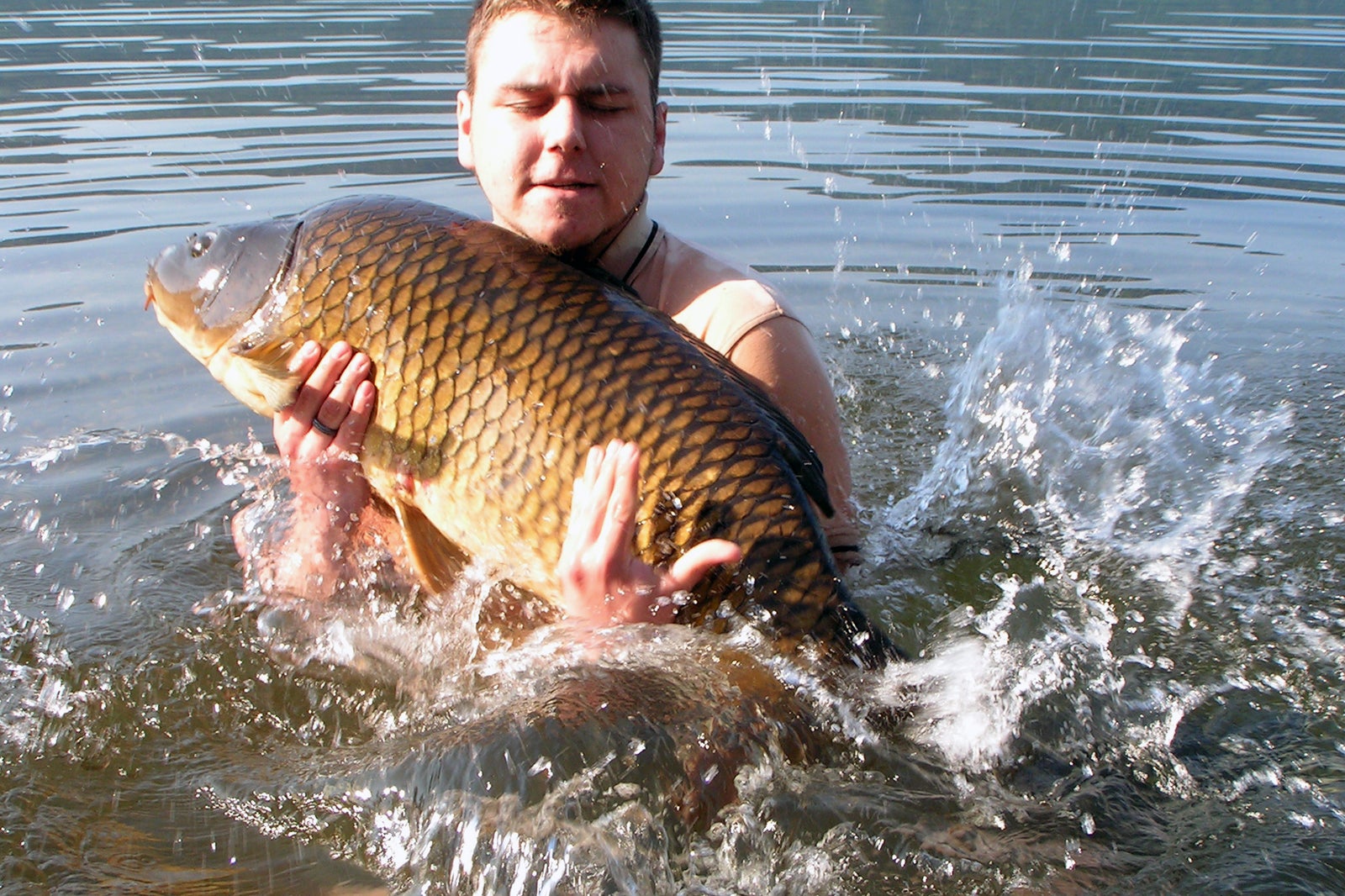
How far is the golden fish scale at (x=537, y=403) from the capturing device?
2305 mm

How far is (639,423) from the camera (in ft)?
7.78

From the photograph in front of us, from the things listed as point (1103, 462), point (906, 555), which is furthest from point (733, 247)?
point (906, 555)

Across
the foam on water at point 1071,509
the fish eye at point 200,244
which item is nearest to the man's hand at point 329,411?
the fish eye at point 200,244

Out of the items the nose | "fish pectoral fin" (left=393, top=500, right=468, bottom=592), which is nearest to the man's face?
the nose

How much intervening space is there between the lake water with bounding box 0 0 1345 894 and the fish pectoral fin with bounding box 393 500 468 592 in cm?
20

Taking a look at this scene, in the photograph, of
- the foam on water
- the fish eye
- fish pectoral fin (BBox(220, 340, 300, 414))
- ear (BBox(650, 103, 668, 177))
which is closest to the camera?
the foam on water

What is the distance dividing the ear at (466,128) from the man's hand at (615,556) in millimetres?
1343

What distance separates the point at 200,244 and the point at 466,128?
84 centimetres

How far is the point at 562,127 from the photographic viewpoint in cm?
293

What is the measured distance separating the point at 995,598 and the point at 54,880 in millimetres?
2387

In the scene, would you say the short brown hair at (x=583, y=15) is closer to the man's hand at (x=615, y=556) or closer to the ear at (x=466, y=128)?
the ear at (x=466, y=128)

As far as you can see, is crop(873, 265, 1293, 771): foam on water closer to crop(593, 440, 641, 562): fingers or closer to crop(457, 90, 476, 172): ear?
crop(593, 440, 641, 562): fingers

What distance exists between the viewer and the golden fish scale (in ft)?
7.56

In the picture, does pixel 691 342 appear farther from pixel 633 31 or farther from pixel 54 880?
pixel 54 880
